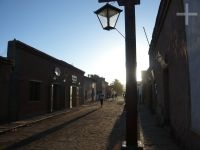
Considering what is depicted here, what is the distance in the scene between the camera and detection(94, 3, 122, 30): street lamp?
5664 mm

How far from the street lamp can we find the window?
53.9 feet

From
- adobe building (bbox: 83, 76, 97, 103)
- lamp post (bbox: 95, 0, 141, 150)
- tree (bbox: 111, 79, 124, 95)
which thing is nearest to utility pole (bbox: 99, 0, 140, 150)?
lamp post (bbox: 95, 0, 141, 150)

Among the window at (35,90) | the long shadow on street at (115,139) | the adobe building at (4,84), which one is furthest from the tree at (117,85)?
the long shadow on street at (115,139)

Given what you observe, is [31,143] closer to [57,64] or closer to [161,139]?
[161,139]

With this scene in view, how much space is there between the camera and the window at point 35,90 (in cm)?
Result: 2147

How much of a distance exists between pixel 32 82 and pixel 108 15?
1675 centimetres

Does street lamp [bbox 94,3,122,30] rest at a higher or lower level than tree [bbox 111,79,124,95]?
lower

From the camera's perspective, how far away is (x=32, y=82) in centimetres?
2161

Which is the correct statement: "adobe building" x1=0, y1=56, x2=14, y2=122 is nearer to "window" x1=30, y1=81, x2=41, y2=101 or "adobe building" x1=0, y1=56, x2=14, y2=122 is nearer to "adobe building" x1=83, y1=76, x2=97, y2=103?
"window" x1=30, y1=81, x2=41, y2=101

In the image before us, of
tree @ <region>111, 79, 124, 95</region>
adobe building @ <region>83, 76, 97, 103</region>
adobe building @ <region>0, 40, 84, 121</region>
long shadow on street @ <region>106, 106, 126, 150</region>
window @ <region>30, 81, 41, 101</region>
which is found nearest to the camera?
long shadow on street @ <region>106, 106, 126, 150</region>

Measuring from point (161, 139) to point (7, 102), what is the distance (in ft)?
33.7

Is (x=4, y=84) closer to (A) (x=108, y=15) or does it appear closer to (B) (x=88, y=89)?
(A) (x=108, y=15)

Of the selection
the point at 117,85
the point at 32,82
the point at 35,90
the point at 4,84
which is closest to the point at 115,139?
the point at 4,84

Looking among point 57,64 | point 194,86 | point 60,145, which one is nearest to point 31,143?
point 60,145
